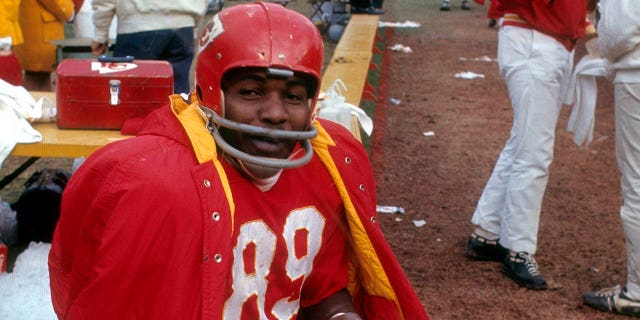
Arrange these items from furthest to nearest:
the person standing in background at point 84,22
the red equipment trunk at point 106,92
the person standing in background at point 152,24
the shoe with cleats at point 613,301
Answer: the person standing in background at point 84,22 → the person standing in background at point 152,24 → the shoe with cleats at point 613,301 → the red equipment trunk at point 106,92

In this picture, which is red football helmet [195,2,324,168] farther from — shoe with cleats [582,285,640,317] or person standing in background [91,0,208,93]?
person standing in background [91,0,208,93]

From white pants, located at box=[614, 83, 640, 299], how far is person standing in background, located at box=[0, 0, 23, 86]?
3.47 m

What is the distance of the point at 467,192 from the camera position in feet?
22.8

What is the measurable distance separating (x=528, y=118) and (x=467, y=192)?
201 cm

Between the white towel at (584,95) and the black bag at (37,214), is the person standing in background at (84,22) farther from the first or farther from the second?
the white towel at (584,95)

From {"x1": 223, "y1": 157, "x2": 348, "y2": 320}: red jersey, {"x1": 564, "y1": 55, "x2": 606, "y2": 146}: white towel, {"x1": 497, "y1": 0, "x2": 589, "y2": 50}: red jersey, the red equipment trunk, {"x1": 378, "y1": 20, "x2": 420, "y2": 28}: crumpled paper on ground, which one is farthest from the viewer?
{"x1": 378, "y1": 20, "x2": 420, "y2": 28}: crumpled paper on ground

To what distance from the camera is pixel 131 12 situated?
5.70 meters

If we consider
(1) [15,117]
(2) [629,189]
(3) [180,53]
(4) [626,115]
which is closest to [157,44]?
(3) [180,53]

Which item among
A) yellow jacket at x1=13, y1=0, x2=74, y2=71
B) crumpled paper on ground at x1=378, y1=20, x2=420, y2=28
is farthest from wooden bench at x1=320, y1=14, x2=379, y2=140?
crumpled paper on ground at x1=378, y1=20, x2=420, y2=28

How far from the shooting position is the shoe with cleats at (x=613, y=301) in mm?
4812

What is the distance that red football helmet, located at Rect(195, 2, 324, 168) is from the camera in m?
2.36

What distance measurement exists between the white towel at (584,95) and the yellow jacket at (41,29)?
3.99 meters

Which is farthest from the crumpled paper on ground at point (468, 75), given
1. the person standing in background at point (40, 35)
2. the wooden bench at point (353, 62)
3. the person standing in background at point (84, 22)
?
the person standing in background at point (40, 35)

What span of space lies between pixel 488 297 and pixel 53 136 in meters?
2.50
